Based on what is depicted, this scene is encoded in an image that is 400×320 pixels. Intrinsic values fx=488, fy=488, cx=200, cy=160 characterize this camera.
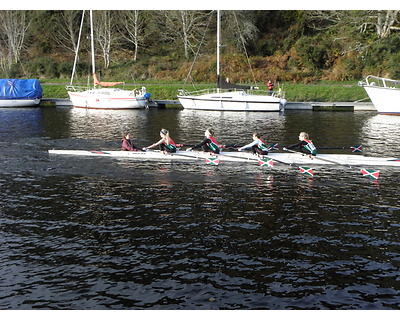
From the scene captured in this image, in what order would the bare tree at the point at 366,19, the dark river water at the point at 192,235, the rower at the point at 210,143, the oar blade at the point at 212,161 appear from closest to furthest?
the dark river water at the point at 192,235, the oar blade at the point at 212,161, the rower at the point at 210,143, the bare tree at the point at 366,19

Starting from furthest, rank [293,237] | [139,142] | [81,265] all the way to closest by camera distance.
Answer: [139,142]
[293,237]
[81,265]

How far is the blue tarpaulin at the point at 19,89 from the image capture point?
55344 mm

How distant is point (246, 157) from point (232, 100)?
23.9m

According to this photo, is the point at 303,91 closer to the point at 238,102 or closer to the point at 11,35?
the point at 238,102

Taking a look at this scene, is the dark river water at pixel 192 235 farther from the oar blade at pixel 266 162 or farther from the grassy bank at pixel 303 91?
the grassy bank at pixel 303 91

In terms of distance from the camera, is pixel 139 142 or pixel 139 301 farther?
pixel 139 142

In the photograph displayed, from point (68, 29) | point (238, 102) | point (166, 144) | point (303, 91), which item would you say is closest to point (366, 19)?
point (303, 91)

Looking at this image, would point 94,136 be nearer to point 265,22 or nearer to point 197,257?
point 197,257

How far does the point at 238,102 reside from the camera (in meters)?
49.2

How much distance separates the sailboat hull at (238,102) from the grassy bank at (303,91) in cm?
691

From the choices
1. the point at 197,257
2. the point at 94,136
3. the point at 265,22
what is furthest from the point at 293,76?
the point at 197,257

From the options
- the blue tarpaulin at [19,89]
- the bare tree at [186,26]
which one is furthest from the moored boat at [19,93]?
the bare tree at [186,26]

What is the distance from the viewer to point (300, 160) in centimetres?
2538

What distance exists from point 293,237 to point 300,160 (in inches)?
403
